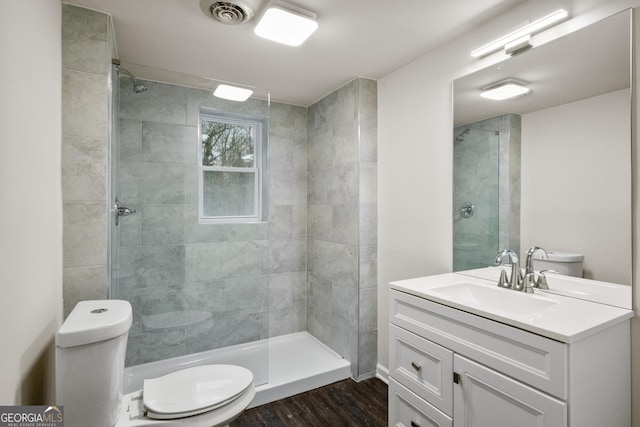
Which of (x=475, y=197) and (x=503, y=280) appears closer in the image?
(x=503, y=280)

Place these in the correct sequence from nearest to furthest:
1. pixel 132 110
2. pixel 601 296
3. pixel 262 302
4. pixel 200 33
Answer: pixel 601 296
pixel 200 33
pixel 132 110
pixel 262 302

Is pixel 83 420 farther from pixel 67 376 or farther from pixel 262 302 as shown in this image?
pixel 262 302

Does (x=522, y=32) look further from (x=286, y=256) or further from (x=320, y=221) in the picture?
(x=286, y=256)

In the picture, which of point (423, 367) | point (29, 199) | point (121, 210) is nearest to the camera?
point (29, 199)

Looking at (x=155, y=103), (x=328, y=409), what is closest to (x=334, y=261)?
(x=328, y=409)

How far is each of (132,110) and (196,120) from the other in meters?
0.38

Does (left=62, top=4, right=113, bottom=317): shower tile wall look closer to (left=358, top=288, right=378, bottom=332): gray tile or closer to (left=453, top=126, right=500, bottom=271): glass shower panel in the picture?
(left=358, top=288, right=378, bottom=332): gray tile

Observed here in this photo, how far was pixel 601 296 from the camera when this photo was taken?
4.45 ft

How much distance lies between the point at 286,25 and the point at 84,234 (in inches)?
60.6

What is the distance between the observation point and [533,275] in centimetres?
159

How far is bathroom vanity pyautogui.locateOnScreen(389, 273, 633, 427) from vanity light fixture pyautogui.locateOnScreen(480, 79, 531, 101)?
101cm

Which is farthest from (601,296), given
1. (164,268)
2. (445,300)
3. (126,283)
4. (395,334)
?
(126,283)

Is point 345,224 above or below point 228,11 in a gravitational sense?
below

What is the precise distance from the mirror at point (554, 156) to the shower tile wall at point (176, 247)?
4.93 ft
